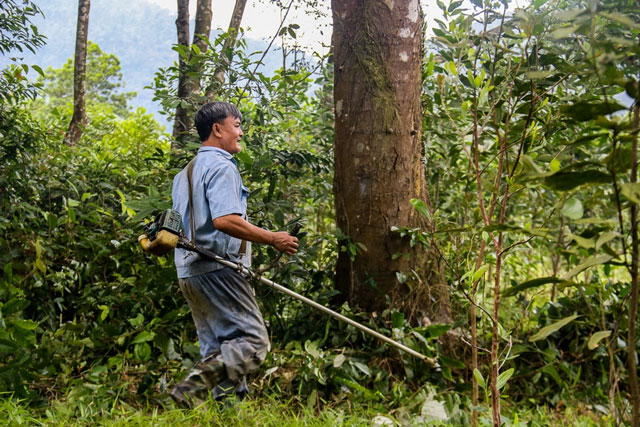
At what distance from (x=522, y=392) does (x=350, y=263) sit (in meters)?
1.26

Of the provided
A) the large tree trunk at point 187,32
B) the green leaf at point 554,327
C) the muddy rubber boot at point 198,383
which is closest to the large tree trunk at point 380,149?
the muddy rubber boot at point 198,383

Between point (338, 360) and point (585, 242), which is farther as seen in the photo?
point (338, 360)

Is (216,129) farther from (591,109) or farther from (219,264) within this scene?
(591,109)

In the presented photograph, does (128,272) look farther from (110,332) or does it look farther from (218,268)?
(218,268)

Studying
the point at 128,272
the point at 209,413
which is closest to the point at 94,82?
the point at 128,272

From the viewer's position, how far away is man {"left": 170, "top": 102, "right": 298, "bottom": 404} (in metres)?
A: 2.62

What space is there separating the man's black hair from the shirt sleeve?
1.06ft

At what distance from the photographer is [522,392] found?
349 cm

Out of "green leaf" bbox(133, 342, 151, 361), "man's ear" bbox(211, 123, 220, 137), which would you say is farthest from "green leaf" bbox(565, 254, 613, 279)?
"green leaf" bbox(133, 342, 151, 361)

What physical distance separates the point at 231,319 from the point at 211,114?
996 millimetres

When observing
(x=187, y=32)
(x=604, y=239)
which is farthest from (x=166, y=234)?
(x=187, y=32)

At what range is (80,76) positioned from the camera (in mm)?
6613

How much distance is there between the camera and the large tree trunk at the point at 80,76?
21.4 ft

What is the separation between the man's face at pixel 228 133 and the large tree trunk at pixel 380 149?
2.74 feet
